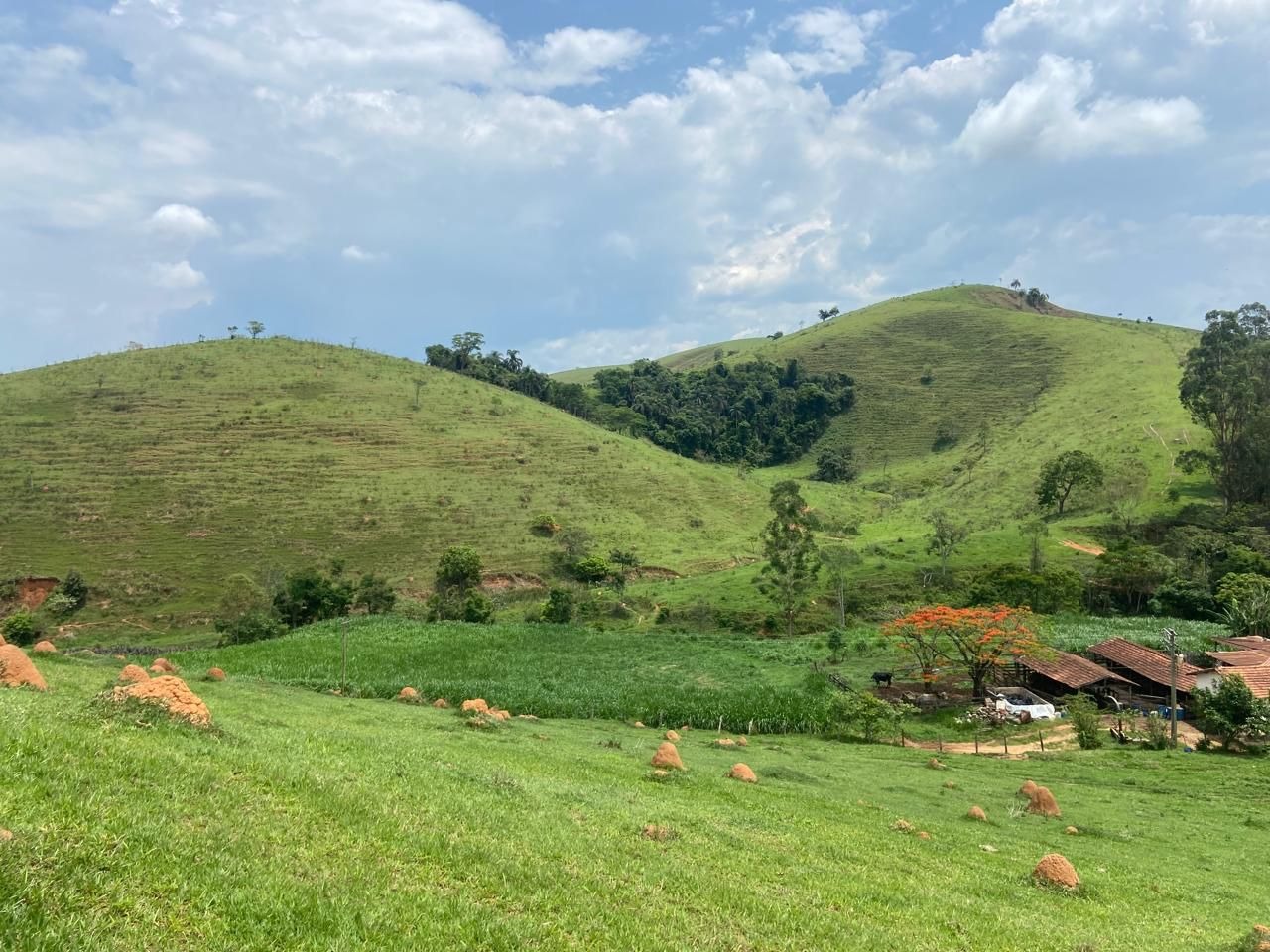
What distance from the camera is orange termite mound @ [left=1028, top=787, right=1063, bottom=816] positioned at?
19.1 meters

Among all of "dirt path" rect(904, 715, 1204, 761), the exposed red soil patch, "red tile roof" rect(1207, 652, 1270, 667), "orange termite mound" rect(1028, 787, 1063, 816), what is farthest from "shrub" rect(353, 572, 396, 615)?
"red tile roof" rect(1207, 652, 1270, 667)

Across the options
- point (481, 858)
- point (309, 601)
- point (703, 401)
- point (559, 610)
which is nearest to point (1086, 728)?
point (481, 858)

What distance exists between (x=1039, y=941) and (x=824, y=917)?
9.65ft

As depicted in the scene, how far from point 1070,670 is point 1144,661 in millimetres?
4752

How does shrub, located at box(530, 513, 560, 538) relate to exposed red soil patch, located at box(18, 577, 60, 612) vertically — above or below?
above

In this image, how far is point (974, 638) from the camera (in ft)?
123

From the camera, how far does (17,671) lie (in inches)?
519

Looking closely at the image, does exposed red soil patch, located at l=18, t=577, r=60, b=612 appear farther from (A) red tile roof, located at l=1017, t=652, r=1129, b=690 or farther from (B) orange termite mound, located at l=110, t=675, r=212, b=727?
(A) red tile roof, located at l=1017, t=652, r=1129, b=690

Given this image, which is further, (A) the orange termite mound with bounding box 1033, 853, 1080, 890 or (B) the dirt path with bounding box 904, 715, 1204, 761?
(B) the dirt path with bounding box 904, 715, 1204, 761

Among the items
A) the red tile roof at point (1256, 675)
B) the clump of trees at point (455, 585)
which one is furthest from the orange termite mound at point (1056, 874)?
the clump of trees at point (455, 585)

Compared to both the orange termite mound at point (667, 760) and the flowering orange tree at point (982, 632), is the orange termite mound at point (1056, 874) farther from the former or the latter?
the flowering orange tree at point (982, 632)

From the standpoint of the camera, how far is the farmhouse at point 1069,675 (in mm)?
38469

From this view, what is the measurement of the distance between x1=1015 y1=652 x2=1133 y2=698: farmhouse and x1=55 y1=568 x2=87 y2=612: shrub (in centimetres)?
7191

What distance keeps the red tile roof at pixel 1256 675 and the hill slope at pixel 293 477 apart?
4531 centimetres
